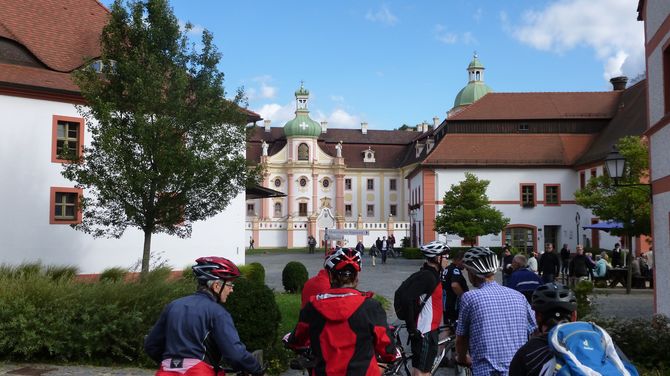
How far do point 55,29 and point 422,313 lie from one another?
75.2ft

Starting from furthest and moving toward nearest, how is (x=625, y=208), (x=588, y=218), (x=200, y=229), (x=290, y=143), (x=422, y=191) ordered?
(x=290, y=143)
(x=422, y=191)
(x=588, y=218)
(x=200, y=229)
(x=625, y=208)

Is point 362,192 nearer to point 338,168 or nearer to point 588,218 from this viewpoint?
point 338,168

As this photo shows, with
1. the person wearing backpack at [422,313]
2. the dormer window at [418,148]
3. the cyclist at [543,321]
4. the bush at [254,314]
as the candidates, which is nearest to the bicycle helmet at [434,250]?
the person wearing backpack at [422,313]

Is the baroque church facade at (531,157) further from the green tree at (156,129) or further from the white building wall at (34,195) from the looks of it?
the green tree at (156,129)

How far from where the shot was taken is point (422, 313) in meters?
6.76

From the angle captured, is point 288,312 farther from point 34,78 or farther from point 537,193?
point 537,193

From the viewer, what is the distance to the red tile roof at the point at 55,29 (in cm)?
2369

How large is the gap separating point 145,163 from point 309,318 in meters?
13.3

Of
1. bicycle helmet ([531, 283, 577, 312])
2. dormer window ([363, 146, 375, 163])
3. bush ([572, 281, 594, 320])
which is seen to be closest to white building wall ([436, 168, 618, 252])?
dormer window ([363, 146, 375, 163])

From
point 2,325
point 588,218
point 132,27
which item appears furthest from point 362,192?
point 2,325

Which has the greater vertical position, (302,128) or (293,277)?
(302,128)

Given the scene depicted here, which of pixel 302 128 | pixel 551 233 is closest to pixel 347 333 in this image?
pixel 551 233

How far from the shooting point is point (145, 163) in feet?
54.6

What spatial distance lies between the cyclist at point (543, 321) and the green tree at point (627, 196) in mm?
19138
